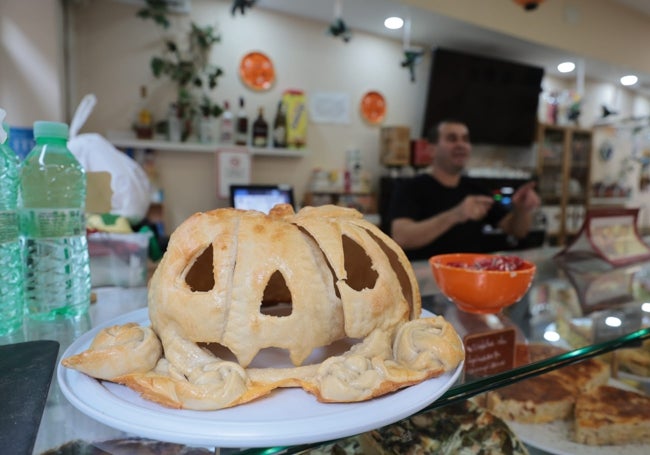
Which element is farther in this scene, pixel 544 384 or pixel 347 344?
pixel 544 384

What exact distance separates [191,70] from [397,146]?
184 cm

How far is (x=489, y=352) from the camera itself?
732 millimetres

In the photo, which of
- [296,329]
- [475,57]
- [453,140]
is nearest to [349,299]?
[296,329]

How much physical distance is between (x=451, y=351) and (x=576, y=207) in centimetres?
589

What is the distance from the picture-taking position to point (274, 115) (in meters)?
3.73

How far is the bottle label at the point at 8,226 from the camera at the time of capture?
0.66m

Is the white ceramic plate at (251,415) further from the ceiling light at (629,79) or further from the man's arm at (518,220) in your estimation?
the ceiling light at (629,79)

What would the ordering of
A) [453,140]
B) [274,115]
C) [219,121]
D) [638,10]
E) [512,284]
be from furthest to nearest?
[638,10] → [274,115] → [219,121] → [453,140] → [512,284]

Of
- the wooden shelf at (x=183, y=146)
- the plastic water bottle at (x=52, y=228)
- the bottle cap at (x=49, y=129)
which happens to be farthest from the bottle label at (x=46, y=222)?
the wooden shelf at (x=183, y=146)

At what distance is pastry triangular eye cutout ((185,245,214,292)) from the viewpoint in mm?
586

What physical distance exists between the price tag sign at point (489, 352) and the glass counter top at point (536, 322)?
0.03 m

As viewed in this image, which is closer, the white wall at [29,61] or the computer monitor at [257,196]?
the white wall at [29,61]

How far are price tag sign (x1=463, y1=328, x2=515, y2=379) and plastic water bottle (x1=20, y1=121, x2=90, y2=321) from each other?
2.39ft

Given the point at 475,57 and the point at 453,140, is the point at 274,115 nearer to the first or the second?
the point at 453,140
